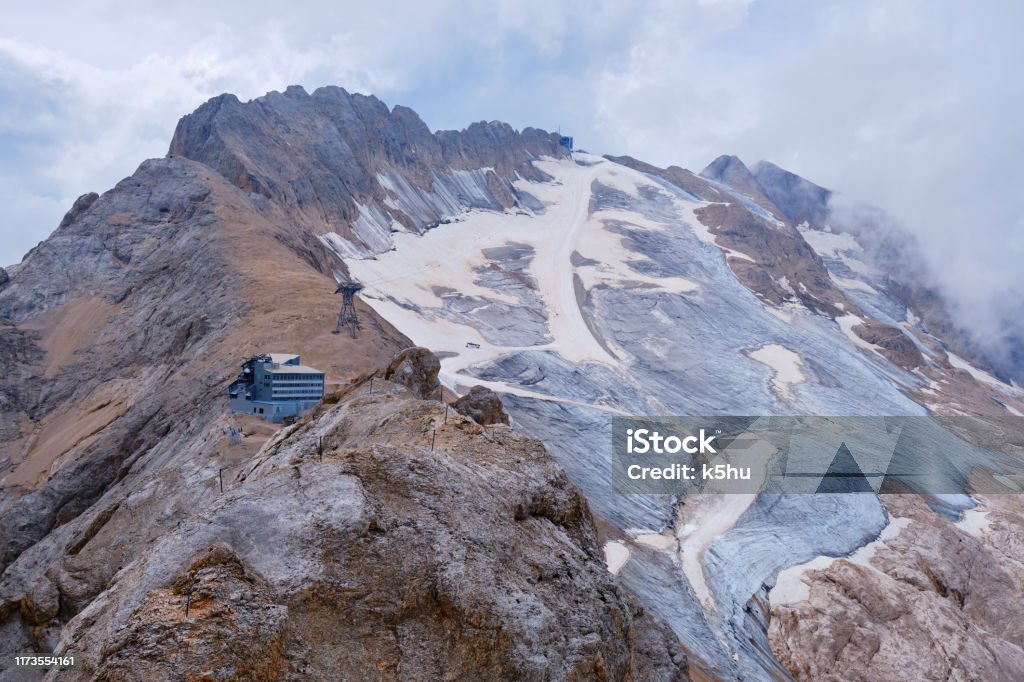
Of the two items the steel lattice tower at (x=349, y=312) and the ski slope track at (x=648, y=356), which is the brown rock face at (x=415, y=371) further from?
the ski slope track at (x=648, y=356)

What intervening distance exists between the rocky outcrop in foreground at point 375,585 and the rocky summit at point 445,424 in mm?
36

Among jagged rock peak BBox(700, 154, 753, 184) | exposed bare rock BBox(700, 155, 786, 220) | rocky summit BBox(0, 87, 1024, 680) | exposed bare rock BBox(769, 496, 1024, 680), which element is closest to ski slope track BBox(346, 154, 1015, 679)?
rocky summit BBox(0, 87, 1024, 680)

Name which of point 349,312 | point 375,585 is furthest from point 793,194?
point 375,585

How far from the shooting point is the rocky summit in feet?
27.5

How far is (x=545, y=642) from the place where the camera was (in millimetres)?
8781

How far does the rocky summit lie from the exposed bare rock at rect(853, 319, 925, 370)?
0.63m

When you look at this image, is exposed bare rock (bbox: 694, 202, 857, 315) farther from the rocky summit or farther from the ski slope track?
the ski slope track

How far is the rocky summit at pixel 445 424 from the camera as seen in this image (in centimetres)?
839

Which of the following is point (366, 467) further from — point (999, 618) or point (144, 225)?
point (144, 225)

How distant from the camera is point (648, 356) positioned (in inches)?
2805

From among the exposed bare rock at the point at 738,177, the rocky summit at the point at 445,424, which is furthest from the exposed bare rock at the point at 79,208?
the exposed bare rock at the point at 738,177

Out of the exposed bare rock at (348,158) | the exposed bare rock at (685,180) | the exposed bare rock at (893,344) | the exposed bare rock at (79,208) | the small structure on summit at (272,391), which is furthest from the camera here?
the exposed bare rock at (685,180)

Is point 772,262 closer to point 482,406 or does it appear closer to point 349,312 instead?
point 349,312

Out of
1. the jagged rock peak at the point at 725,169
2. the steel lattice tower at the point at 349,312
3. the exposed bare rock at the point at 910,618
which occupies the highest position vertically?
the jagged rock peak at the point at 725,169
